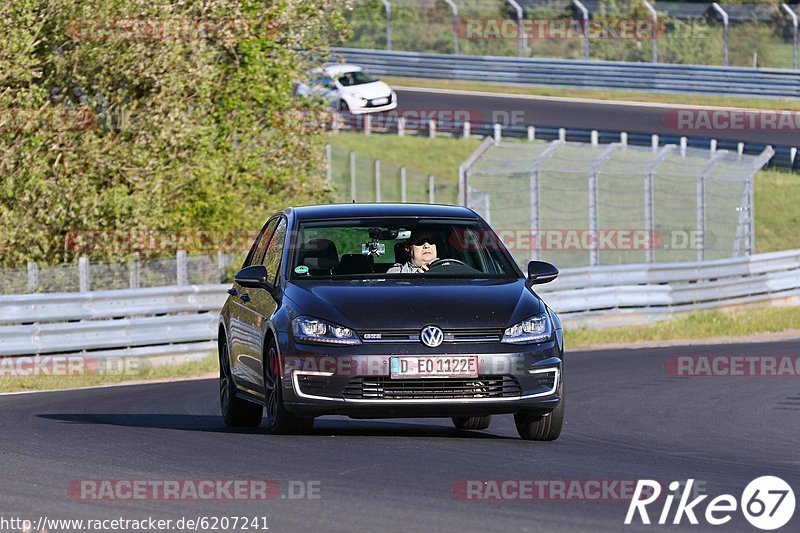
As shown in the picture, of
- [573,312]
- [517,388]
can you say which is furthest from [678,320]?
[517,388]

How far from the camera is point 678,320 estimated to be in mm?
25797

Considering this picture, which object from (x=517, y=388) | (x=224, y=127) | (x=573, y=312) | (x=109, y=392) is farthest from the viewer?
(x=224, y=127)

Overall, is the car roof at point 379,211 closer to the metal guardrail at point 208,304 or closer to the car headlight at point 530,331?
the car headlight at point 530,331

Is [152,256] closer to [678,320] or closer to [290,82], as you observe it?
[290,82]

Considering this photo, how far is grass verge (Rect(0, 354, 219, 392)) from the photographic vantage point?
60.4 ft

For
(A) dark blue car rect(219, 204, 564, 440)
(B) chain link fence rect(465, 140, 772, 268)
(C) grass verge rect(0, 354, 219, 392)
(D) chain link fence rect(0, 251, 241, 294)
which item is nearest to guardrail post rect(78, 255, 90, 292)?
(D) chain link fence rect(0, 251, 241, 294)

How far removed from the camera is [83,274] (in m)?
21.4

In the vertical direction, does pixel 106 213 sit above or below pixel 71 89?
below

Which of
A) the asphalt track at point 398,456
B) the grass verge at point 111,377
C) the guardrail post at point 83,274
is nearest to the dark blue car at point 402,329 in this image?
the asphalt track at point 398,456

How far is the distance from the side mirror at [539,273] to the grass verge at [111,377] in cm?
830

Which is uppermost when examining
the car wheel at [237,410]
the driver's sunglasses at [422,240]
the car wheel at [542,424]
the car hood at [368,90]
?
the driver's sunglasses at [422,240]

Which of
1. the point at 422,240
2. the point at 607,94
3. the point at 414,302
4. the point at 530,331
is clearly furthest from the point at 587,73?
the point at 414,302

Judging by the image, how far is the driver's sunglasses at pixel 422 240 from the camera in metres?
11.5

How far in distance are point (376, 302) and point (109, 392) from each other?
23.0 feet
